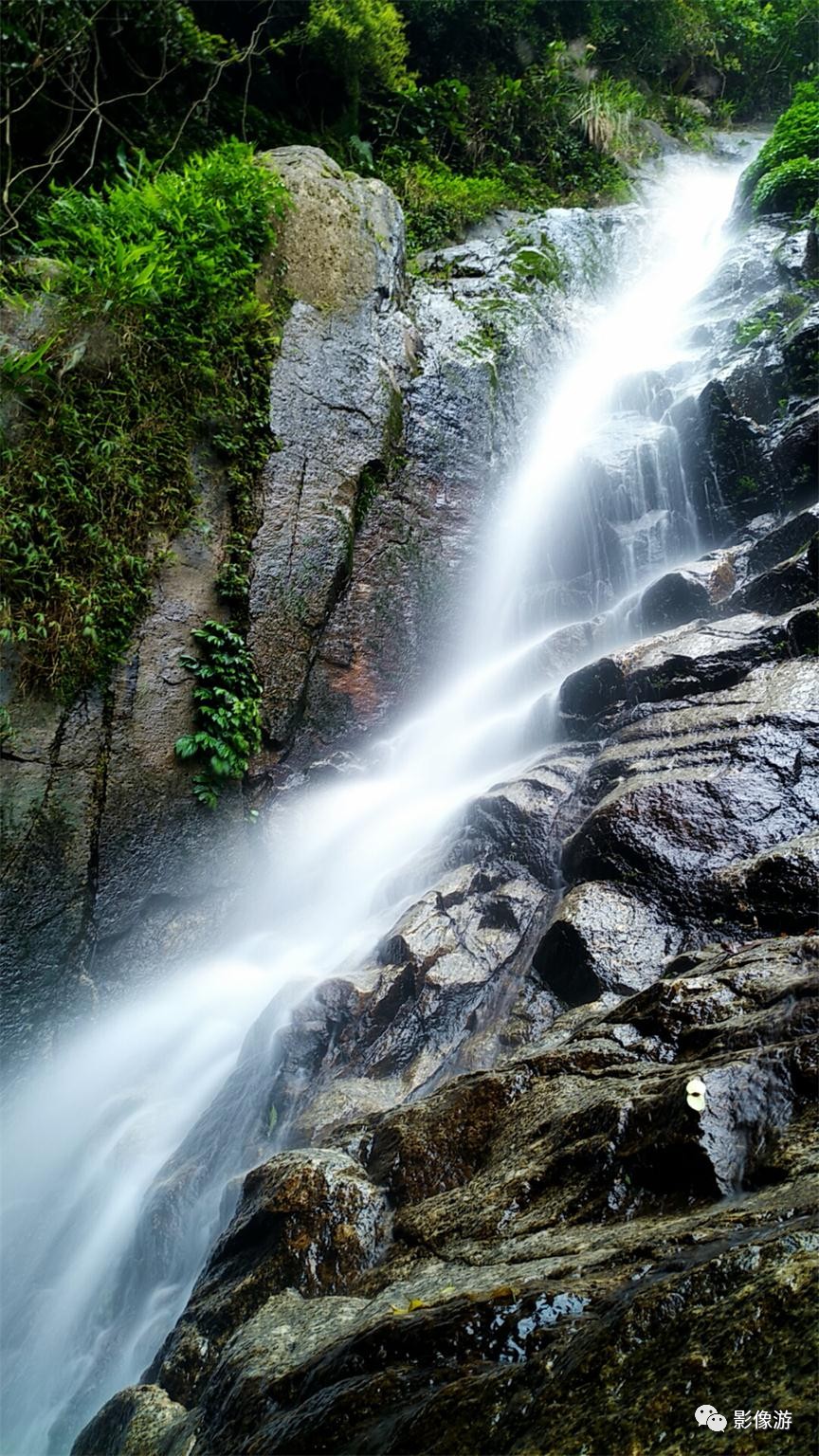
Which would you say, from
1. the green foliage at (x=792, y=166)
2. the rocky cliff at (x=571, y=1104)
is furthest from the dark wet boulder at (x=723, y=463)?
the green foliage at (x=792, y=166)

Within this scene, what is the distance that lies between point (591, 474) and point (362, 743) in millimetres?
4310

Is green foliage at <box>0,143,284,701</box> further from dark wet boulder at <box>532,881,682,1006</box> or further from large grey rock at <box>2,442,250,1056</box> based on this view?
dark wet boulder at <box>532,881,682,1006</box>

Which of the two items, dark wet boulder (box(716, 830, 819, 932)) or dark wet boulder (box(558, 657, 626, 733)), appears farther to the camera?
dark wet boulder (box(558, 657, 626, 733))

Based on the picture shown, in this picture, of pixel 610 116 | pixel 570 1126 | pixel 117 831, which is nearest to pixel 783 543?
pixel 570 1126

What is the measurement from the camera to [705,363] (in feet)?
31.5

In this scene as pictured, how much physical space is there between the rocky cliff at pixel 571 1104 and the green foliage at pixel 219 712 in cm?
52

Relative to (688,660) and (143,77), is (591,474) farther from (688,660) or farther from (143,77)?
(143,77)

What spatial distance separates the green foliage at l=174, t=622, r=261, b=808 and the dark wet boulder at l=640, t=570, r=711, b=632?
149 inches

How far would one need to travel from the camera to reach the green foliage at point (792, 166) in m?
10.8

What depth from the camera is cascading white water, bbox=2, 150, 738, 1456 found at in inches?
155

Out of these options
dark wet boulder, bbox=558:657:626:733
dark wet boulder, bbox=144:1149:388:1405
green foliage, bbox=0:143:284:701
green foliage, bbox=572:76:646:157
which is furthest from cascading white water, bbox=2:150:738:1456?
green foliage, bbox=572:76:646:157

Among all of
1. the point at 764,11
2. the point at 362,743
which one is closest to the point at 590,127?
the point at 764,11

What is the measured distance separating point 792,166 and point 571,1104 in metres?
13.5

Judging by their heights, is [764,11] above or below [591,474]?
above
